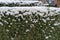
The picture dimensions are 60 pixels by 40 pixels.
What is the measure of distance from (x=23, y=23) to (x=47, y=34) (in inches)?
23.1

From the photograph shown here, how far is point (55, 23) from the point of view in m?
6.91

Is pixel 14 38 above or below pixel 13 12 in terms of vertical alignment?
below

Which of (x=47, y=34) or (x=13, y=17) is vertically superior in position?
(x=13, y=17)

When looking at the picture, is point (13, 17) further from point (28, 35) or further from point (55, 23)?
point (55, 23)

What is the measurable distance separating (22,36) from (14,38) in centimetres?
19

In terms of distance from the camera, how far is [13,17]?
676cm

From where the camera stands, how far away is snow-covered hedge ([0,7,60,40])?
657 cm

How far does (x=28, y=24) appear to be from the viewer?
6.78 m

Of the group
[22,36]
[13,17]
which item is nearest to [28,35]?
[22,36]

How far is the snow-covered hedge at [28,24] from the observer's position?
21.6ft

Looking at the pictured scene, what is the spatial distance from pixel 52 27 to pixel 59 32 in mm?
196

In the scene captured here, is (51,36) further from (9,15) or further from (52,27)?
(9,15)

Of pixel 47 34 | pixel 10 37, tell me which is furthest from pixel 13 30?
pixel 47 34

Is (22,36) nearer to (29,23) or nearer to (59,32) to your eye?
(29,23)
